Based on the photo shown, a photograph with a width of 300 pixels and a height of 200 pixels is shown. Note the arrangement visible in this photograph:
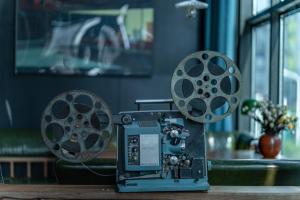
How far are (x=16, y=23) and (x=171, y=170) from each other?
399 centimetres

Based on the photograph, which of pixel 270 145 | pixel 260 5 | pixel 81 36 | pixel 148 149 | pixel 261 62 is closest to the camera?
pixel 148 149

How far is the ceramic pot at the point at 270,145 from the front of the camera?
3869mm

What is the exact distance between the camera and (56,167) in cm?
256

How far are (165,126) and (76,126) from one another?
0.36 metres

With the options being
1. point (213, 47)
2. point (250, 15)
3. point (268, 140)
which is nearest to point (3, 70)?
point (213, 47)

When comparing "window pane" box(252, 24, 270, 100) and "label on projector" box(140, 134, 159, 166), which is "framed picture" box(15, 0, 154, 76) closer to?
"window pane" box(252, 24, 270, 100)

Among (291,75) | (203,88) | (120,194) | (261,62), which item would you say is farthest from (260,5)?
(120,194)

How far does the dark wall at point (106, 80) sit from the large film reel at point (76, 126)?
366 centimetres

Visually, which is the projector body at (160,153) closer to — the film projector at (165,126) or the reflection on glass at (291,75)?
the film projector at (165,126)

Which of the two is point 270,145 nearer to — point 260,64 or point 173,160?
point 260,64

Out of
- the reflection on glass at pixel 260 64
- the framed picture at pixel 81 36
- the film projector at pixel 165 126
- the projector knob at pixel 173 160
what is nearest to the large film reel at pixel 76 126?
the film projector at pixel 165 126

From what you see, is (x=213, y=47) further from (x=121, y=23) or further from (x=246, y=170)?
(x=246, y=170)

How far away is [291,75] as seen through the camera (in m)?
4.56

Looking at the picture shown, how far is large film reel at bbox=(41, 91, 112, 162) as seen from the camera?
205 centimetres
